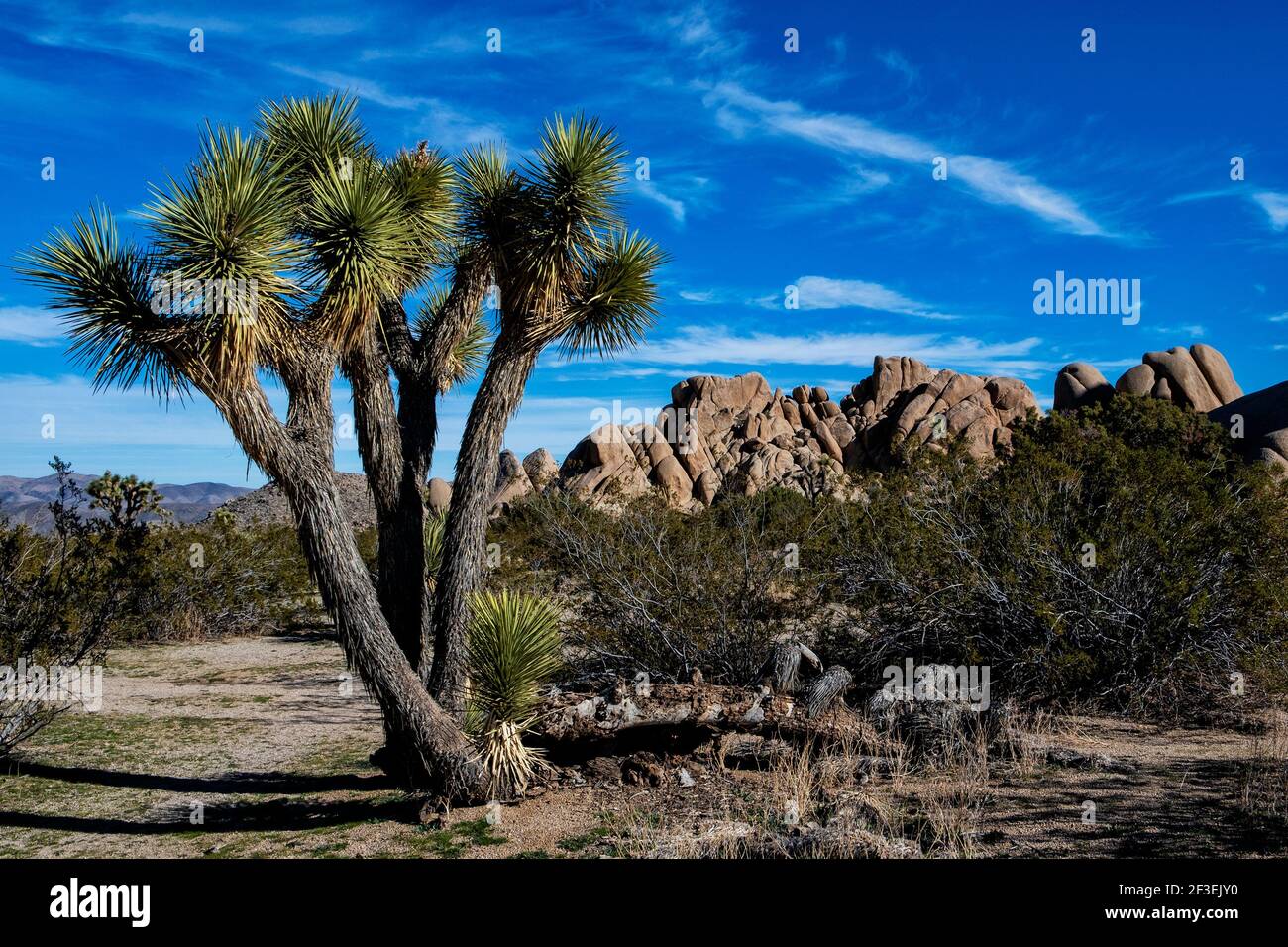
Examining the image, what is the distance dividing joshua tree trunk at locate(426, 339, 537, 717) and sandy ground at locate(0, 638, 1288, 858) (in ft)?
4.23

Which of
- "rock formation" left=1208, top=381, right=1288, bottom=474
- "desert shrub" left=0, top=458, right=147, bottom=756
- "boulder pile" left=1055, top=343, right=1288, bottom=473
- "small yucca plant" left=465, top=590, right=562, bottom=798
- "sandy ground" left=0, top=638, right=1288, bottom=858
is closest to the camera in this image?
"sandy ground" left=0, top=638, right=1288, bottom=858

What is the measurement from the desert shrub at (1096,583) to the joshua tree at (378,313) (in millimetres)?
4493

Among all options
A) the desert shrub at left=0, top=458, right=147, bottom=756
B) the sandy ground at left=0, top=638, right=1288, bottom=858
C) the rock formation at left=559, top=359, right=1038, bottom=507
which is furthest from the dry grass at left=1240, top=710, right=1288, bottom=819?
the rock formation at left=559, top=359, right=1038, bottom=507

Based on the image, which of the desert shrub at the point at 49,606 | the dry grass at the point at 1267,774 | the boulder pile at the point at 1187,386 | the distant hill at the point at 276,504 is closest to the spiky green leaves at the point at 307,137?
the desert shrub at the point at 49,606

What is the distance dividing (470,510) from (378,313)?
2157 millimetres

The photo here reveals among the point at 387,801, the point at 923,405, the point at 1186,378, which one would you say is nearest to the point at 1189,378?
the point at 1186,378

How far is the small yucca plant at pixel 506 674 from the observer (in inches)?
299

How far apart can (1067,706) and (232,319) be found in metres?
9.04

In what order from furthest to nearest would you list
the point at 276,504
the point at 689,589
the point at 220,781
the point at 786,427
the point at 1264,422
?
1. the point at 786,427
2. the point at 276,504
3. the point at 1264,422
4. the point at 689,589
5. the point at 220,781

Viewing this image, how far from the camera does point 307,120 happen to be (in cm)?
926

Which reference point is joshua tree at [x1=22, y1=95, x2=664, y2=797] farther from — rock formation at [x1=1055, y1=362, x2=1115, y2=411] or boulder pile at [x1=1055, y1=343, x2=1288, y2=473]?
rock formation at [x1=1055, y1=362, x2=1115, y2=411]

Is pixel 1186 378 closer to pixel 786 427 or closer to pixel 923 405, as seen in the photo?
pixel 923 405

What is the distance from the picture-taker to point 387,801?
809 cm

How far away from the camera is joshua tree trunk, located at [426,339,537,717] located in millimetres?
8594
